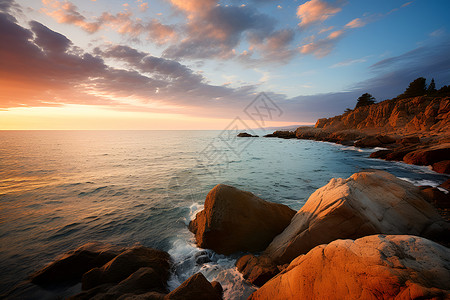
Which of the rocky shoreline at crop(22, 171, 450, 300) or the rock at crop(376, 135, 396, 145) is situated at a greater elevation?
the rock at crop(376, 135, 396, 145)

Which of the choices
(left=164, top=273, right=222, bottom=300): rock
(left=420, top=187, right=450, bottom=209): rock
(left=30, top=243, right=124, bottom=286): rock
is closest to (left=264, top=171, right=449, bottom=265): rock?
(left=164, top=273, right=222, bottom=300): rock

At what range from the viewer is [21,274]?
5523mm

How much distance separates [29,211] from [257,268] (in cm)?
1412

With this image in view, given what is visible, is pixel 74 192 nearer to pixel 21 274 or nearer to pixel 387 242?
pixel 21 274

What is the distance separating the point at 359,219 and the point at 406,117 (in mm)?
57722

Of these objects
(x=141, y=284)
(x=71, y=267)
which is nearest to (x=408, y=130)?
(x=141, y=284)

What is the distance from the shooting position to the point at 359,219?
4555 millimetres

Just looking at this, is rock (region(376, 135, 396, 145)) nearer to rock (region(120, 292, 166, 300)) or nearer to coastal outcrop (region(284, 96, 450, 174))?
coastal outcrop (region(284, 96, 450, 174))

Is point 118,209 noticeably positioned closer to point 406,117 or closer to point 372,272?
point 372,272

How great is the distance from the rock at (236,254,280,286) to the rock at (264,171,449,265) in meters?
0.31

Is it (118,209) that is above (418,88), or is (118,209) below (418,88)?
below

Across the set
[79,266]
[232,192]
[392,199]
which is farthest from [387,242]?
[79,266]

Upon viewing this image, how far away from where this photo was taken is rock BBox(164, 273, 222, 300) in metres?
3.69

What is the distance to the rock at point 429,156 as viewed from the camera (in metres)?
17.5
